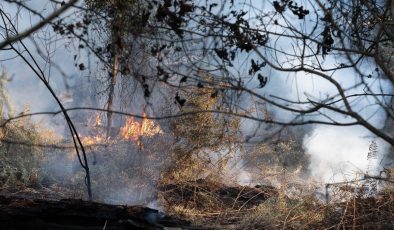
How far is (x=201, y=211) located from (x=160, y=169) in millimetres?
1563

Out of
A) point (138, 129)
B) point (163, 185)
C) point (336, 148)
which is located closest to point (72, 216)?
point (163, 185)

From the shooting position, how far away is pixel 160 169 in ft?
28.7

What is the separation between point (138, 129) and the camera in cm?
977

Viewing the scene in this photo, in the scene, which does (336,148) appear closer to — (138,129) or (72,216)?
(138,129)

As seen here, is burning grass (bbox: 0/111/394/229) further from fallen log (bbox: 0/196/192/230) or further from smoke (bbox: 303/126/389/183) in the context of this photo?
smoke (bbox: 303/126/389/183)

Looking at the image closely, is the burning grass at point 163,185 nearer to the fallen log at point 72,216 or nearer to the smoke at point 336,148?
the fallen log at point 72,216

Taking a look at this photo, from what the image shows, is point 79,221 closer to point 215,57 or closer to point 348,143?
point 215,57

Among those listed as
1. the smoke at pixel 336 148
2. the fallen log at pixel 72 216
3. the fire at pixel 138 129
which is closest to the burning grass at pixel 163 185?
the fire at pixel 138 129

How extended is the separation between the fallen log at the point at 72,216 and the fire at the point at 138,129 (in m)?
3.86

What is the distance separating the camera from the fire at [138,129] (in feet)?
29.7

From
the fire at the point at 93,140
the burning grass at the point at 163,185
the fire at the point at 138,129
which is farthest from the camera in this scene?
the fire at the point at 93,140

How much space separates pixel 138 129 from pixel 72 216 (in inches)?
211

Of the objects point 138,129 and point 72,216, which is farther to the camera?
point 138,129

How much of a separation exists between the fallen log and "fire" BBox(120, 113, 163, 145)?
3.86 m
